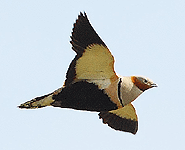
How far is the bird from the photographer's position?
10.6 m

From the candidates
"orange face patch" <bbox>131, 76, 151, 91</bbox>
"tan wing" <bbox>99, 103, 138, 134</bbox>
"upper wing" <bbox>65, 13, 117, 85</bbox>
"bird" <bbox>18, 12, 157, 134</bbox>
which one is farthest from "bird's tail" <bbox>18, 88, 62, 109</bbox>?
"tan wing" <bbox>99, 103, 138, 134</bbox>

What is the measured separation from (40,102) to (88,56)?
1.58 m

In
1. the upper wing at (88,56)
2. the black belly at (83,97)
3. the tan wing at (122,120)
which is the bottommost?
the tan wing at (122,120)

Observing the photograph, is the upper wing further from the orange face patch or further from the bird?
the orange face patch

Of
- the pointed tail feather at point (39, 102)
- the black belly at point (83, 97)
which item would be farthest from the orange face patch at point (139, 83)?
the pointed tail feather at point (39, 102)

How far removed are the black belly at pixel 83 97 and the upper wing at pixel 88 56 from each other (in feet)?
0.67

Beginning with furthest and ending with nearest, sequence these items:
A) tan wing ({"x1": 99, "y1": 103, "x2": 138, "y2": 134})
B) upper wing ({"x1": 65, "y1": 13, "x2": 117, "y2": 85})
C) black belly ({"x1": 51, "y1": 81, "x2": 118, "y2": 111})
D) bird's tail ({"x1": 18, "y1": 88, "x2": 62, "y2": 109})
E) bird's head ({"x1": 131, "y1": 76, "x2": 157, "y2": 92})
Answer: tan wing ({"x1": 99, "y1": 103, "x2": 138, "y2": 134}) < bird's head ({"x1": 131, "y1": 76, "x2": 157, "y2": 92}) < bird's tail ({"x1": 18, "y1": 88, "x2": 62, "y2": 109}) < black belly ({"x1": 51, "y1": 81, "x2": 118, "y2": 111}) < upper wing ({"x1": 65, "y1": 13, "x2": 117, "y2": 85})

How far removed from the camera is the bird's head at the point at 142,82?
1127 cm

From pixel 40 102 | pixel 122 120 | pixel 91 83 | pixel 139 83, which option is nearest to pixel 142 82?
pixel 139 83

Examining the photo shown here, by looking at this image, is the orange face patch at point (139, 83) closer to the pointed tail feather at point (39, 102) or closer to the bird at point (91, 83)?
the bird at point (91, 83)

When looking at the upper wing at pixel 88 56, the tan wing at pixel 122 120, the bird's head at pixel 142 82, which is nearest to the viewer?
the upper wing at pixel 88 56

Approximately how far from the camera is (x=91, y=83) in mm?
10984

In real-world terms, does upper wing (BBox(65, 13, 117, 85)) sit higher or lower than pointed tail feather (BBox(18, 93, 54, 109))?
higher

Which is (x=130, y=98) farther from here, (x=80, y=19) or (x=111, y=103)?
(x=80, y=19)
